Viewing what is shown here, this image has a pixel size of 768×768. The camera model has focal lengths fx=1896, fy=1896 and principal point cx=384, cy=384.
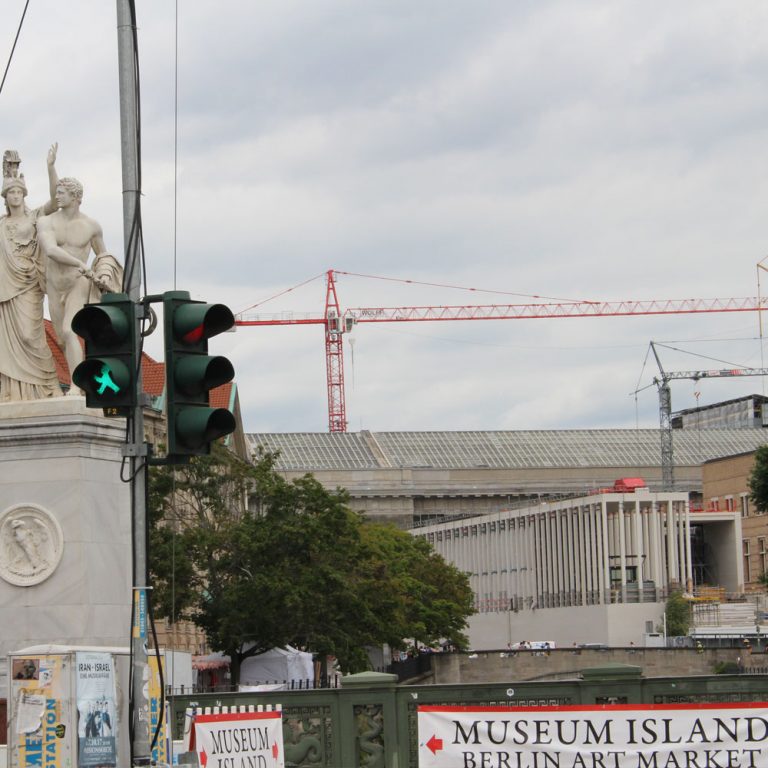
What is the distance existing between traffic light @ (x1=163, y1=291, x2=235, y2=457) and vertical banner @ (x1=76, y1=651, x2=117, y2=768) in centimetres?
512

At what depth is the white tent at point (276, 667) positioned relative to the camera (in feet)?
188

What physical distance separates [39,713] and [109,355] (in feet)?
17.7

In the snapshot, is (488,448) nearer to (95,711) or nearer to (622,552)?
(622,552)

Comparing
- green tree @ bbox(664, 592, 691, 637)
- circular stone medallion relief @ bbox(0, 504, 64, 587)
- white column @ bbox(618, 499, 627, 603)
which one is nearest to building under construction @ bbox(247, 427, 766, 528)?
white column @ bbox(618, 499, 627, 603)

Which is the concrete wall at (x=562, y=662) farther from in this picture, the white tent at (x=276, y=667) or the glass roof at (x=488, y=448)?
the glass roof at (x=488, y=448)

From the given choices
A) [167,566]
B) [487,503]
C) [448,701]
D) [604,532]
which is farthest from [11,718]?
[487,503]

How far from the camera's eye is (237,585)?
58.4 m

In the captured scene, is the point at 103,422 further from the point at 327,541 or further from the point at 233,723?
the point at 327,541

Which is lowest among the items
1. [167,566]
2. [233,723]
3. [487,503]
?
[233,723]

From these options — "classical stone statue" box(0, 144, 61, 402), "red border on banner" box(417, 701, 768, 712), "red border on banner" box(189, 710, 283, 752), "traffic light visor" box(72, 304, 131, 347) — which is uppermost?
"classical stone statue" box(0, 144, 61, 402)

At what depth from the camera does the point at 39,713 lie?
62.0 ft

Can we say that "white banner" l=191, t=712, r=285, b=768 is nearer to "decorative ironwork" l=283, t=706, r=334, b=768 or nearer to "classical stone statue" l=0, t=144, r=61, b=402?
"decorative ironwork" l=283, t=706, r=334, b=768

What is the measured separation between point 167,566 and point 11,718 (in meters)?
38.4

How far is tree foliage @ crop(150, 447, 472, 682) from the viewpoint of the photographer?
57844 millimetres
